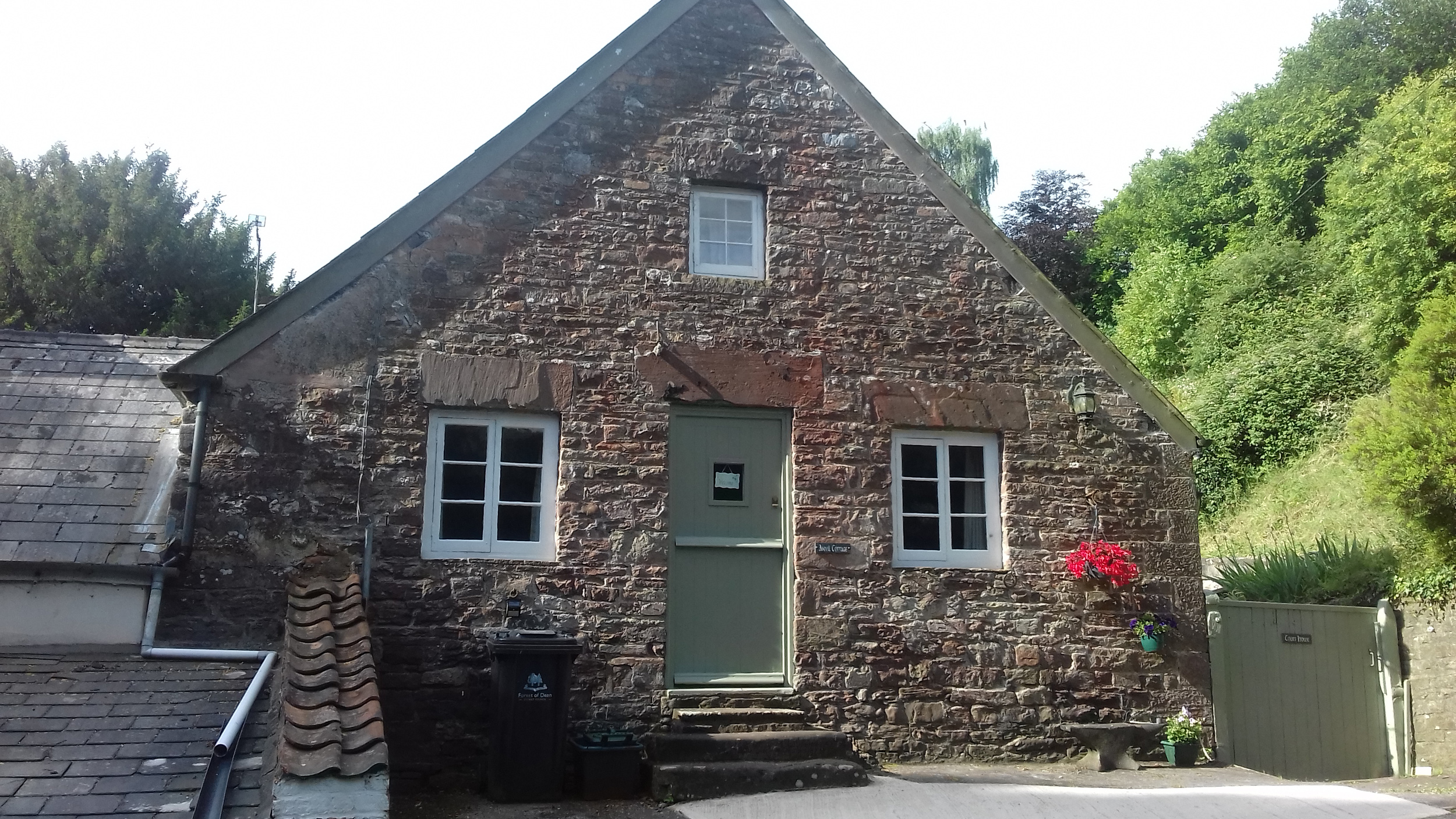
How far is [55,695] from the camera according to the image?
5.99m

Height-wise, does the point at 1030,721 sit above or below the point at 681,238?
below

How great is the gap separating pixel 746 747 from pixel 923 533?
2388 millimetres

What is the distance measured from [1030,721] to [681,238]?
4.80 metres

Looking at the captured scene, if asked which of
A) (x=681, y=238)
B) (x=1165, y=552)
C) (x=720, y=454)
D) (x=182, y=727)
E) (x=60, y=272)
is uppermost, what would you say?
(x=60, y=272)

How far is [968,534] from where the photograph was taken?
8977mm

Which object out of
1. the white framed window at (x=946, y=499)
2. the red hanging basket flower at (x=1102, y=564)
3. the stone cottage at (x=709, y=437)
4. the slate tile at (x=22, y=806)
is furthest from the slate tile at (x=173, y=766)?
the red hanging basket flower at (x=1102, y=564)

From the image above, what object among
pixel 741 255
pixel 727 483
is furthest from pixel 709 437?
pixel 741 255

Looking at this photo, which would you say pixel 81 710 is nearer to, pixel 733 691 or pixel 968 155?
pixel 733 691

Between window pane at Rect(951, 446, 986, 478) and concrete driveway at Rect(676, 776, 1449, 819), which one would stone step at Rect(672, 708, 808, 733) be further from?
window pane at Rect(951, 446, 986, 478)

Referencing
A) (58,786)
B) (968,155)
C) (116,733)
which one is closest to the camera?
(58,786)

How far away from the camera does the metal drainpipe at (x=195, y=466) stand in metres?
7.17

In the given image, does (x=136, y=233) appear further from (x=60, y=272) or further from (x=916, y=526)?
(x=916, y=526)

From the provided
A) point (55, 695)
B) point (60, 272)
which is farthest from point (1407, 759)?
point (60, 272)

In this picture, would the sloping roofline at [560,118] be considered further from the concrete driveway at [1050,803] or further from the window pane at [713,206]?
the concrete driveway at [1050,803]
